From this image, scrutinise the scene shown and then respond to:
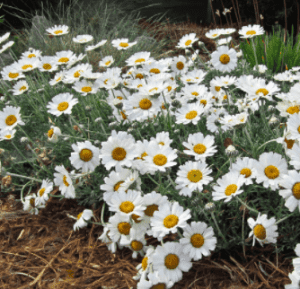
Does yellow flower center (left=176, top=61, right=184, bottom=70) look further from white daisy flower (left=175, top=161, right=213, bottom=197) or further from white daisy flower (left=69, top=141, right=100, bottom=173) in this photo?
white daisy flower (left=175, top=161, right=213, bottom=197)

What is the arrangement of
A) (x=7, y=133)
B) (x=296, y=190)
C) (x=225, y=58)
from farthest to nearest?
1. (x=225, y=58)
2. (x=7, y=133)
3. (x=296, y=190)

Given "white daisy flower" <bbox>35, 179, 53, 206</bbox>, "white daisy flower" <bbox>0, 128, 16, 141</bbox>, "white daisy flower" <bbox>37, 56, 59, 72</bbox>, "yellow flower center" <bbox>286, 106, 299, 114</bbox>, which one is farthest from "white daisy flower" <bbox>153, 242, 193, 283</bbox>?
"white daisy flower" <bbox>37, 56, 59, 72</bbox>

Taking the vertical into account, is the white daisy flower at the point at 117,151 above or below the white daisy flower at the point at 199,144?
above

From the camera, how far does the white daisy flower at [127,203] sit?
1.49 meters

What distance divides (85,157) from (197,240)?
0.78 m

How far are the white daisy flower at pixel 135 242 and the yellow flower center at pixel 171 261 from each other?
6.5 inches

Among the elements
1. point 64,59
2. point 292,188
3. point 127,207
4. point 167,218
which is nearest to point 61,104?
point 64,59

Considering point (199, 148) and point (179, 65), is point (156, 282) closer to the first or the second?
point (199, 148)

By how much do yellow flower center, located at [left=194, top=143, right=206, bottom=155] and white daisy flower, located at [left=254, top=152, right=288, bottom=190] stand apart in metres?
0.32

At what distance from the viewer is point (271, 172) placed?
1.52m

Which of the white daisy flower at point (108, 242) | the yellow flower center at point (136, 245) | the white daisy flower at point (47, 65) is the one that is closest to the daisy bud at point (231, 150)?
the yellow flower center at point (136, 245)

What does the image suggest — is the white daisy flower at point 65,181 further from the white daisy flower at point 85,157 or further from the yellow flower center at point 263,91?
the yellow flower center at point 263,91

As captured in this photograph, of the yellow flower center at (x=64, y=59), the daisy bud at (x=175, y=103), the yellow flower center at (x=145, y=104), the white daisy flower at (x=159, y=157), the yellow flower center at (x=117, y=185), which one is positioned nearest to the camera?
the white daisy flower at (x=159, y=157)

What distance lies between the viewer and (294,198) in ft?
4.59
